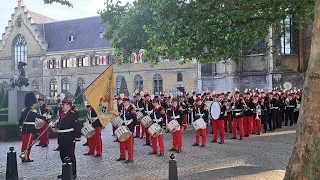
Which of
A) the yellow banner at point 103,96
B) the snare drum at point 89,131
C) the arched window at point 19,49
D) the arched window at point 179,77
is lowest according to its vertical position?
the snare drum at point 89,131

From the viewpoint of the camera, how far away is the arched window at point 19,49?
191ft

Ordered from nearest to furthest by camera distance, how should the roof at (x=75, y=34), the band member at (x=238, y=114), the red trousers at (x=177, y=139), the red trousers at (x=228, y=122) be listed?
the red trousers at (x=177, y=139)
the band member at (x=238, y=114)
the red trousers at (x=228, y=122)
the roof at (x=75, y=34)

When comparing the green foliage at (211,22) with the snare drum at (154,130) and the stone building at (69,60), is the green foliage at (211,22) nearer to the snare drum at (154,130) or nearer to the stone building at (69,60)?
the snare drum at (154,130)

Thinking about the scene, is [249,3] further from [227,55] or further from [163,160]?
[163,160]

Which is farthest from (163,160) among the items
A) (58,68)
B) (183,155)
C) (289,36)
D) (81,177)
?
(58,68)

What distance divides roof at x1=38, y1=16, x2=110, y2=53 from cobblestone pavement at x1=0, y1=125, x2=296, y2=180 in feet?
135

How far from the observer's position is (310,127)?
566 centimetres

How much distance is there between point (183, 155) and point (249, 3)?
19.6 feet

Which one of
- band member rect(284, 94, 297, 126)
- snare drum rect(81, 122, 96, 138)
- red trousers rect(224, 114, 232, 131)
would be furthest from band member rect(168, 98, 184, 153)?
band member rect(284, 94, 297, 126)

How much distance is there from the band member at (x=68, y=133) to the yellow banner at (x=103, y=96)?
0.62 metres

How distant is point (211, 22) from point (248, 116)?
4.56 m

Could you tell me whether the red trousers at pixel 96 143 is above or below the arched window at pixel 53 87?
below

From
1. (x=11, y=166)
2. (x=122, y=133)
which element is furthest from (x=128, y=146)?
(x=11, y=166)

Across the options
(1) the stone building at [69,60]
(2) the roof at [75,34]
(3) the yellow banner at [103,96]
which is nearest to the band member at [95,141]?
(3) the yellow banner at [103,96]
